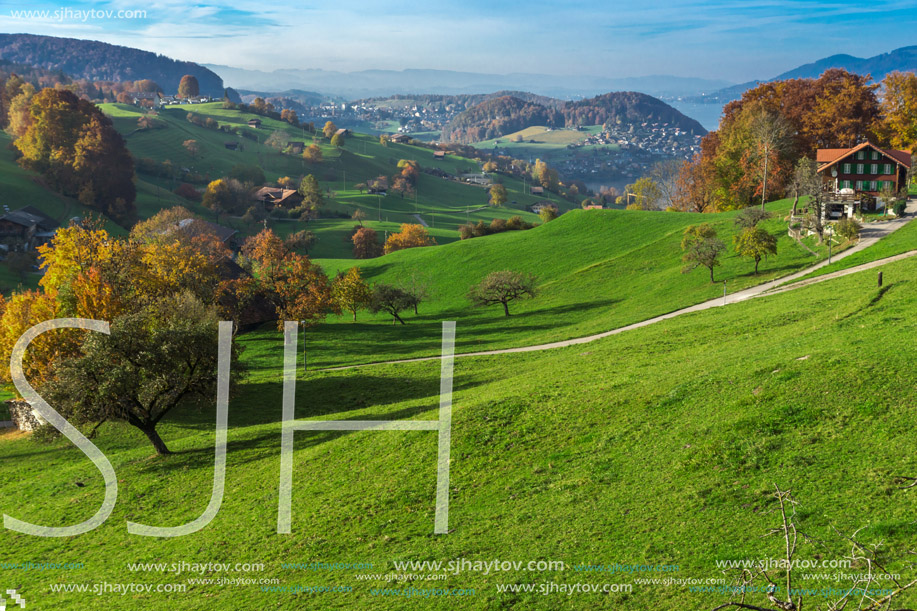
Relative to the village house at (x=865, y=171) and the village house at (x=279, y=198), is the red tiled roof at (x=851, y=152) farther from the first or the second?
the village house at (x=279, y=198)

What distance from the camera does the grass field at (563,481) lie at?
1470 cm

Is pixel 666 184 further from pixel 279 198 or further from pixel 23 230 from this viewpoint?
pixel 23 230

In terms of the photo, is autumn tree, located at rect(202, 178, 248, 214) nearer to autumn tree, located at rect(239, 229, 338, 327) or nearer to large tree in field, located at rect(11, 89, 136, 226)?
large tree in field, located at rect(11, 89, 136, 226)

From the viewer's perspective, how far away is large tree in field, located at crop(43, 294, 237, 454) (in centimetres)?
2834

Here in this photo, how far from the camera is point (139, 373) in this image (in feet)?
97.9

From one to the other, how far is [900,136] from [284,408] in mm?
92315

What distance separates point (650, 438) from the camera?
20.9 metres

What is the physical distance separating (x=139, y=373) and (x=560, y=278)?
1846 inches

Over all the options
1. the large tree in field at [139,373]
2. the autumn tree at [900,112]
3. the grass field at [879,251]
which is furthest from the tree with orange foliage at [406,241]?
the large tree in field at [139,373]

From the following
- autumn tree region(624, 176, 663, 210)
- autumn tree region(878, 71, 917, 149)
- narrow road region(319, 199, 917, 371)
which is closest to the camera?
narrow road region(319, 199, 917, 371)

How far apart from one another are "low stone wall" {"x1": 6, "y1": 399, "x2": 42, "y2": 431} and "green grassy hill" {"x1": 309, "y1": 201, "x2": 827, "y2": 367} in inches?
730

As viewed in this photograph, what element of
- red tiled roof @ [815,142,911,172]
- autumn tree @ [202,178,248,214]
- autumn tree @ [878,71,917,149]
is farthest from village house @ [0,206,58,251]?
autumn tree @ [878,71,917,149]

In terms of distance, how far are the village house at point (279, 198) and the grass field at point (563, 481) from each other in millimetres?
127381

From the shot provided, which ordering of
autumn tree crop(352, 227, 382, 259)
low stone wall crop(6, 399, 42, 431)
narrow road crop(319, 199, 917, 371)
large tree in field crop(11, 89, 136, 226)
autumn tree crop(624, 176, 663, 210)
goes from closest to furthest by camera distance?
1. low stone wall crop(6, 399, 42, 431)
2. narrow road crop(319, 199, 917, 371)
3. autumn tree crop(352, 227, 382, 259)
4. large tree in field crop(11, 89, 136, 226)
5. autumn tree crop(624, 176, 663, 210)
